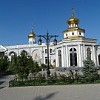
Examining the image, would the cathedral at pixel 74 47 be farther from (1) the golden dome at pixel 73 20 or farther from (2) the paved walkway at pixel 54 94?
(2) the paved walkway at pixel 54 94

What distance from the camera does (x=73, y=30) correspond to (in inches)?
2104

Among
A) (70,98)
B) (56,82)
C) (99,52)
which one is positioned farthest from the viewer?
(99,52)

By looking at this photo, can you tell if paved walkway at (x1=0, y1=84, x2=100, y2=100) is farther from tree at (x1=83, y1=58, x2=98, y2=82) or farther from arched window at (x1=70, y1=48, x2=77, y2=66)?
arched window at (x1=70, y1=48, x2=77, y2=66)

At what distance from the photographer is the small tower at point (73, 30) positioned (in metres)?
53.2

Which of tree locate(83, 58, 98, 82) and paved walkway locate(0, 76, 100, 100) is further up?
tree locate(83, 58, 98, 82)

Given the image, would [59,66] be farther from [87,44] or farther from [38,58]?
[38,58]

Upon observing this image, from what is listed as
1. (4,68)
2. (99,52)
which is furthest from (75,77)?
(99,52)

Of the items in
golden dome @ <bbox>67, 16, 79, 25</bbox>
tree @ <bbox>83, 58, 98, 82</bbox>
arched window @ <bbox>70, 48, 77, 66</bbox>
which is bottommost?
tree @ <bbox>83, 58, 98, 82</bbox>

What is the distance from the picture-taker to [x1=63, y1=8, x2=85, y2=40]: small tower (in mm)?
53150

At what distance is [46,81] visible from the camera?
68.2ft

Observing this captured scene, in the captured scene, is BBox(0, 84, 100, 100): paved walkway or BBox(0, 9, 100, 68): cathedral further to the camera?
BBox(0, 9, 100, 68): cathedral

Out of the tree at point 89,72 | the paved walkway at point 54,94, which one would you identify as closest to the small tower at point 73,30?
the tree at point 89,72

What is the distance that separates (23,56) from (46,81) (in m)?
4.11

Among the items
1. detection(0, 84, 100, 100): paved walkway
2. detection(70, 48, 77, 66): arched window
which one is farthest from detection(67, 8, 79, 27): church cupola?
detection(0, 84, 100, 100): paved walkway
